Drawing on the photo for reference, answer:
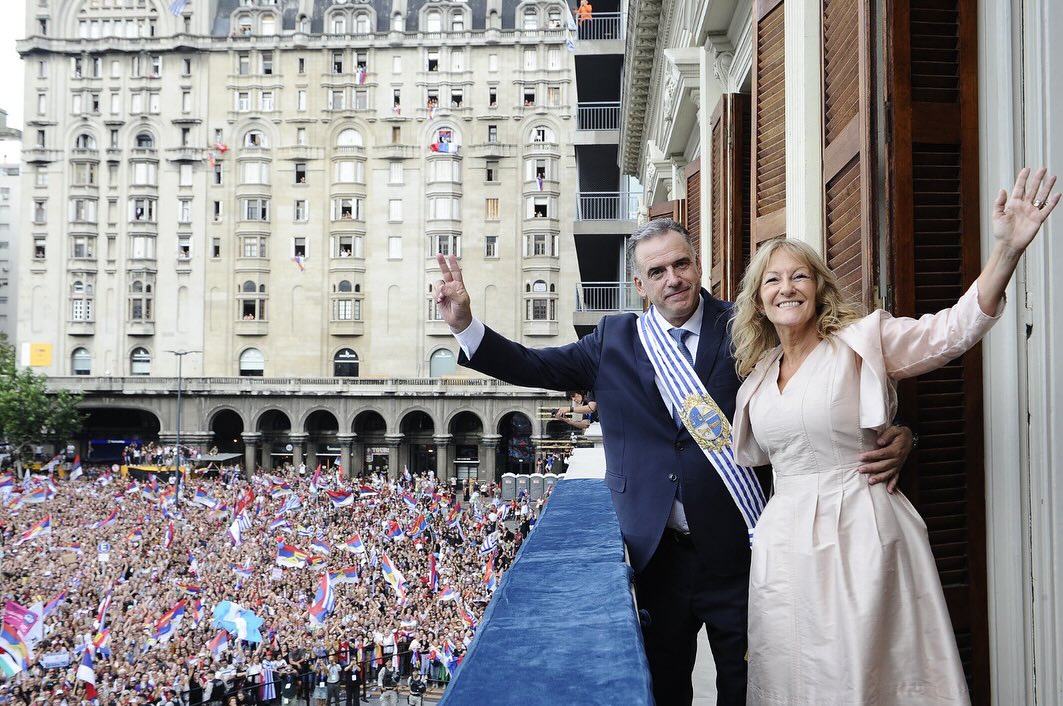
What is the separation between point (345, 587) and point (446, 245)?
3932 centimetres

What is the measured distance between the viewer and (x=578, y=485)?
618 cm

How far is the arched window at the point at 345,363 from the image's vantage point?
5572 centimetres

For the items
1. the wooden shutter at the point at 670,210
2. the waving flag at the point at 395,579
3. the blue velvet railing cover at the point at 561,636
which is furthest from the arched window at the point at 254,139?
the blue velvet railing cover at the point at 561,636

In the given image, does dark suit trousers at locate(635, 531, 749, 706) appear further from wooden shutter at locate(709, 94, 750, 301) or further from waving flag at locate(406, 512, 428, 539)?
waving flag at locate(406, 512, 428, 539)

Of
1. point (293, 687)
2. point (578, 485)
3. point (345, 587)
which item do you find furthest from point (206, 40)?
point (578, 485)

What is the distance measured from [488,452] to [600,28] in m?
30.0

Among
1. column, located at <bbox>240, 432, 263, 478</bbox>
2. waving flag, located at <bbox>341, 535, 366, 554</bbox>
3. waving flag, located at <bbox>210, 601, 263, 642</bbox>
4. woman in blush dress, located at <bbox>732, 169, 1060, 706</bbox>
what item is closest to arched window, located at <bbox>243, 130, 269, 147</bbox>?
column, located at <bbox>240, 432, 263, 478</bbox>

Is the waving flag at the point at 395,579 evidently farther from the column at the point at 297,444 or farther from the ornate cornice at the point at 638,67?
the column at the point at 297,444

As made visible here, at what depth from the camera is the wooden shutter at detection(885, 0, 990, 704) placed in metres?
3.04

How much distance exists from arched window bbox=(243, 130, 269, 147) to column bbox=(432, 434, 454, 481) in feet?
71.4

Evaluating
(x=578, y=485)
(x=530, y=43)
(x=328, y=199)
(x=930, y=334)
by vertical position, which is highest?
(x=530, y=43)

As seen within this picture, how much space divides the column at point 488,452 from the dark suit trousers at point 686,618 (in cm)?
4858

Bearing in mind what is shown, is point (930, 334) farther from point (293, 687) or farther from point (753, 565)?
point (293, 687)

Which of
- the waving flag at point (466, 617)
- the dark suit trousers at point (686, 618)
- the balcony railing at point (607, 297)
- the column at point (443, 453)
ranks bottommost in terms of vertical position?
the column at point (443, 453)
